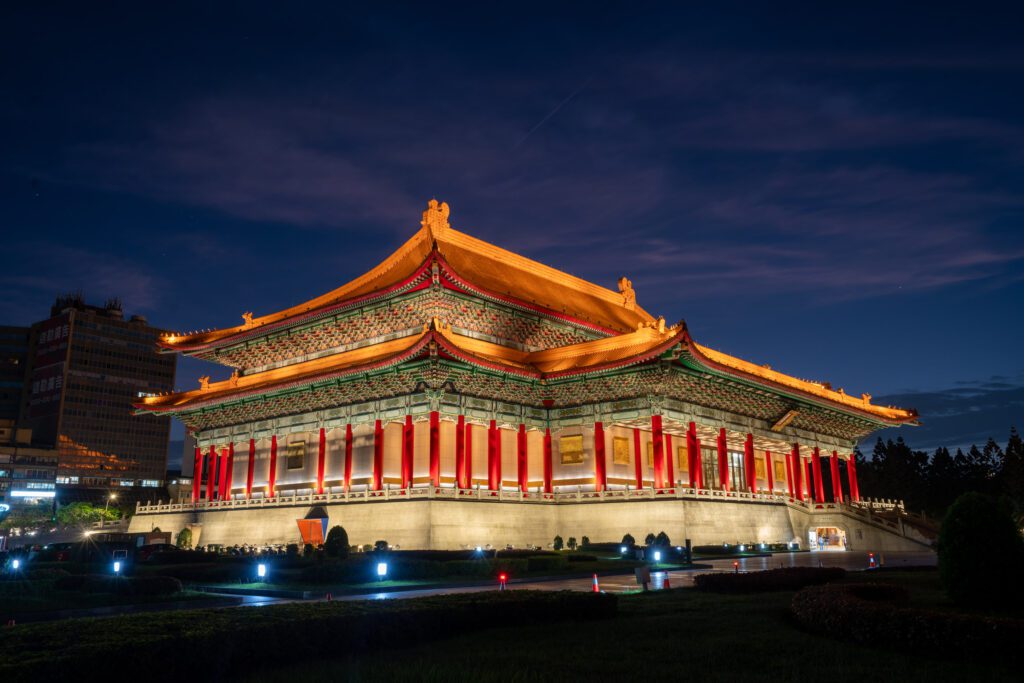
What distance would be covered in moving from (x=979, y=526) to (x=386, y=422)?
34163 millimetres

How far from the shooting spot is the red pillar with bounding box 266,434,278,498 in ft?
168

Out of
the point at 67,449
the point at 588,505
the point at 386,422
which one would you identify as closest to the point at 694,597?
the point at 588,505

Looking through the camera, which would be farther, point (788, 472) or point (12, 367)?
point (12, 367)

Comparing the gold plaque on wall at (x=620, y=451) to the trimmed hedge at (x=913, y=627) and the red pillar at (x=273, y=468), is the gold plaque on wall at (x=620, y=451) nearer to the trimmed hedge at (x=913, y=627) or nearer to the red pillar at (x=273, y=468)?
the red pillar at (x=273, y=468)

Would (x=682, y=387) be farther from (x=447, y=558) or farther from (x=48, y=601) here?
(x=48, y=601)

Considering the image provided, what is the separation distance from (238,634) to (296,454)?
4259cm

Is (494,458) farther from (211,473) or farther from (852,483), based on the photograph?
(852,483)

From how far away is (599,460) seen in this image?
1783 inches

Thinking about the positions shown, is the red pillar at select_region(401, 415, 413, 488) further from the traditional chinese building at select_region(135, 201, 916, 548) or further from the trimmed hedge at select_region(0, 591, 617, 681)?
the trimmed hedge at select_region(0, 591, 617, 681)

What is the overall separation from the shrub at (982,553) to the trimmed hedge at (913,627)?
8.14 feet

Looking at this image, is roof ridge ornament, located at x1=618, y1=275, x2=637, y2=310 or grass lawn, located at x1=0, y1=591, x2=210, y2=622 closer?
grass lawn, located at x1=0, y1=591, x2=210, y2=622

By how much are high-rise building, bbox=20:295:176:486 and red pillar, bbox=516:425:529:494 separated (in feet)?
416

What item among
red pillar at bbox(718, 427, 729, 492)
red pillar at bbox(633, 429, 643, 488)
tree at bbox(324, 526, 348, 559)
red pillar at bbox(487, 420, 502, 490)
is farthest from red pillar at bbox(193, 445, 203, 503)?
red pillar at bbox(718, 427, 729, 492)

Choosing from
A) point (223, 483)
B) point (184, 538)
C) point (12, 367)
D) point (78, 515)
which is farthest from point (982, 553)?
point (12, 367)
